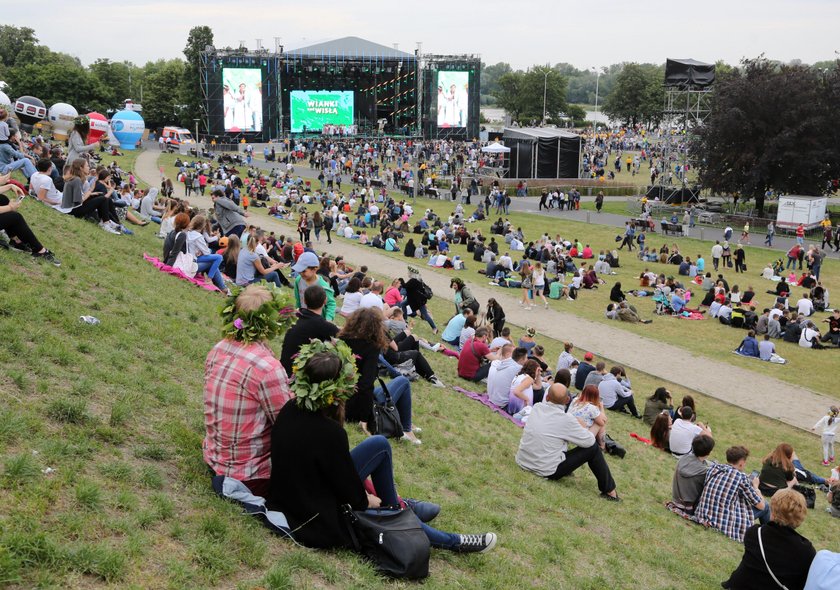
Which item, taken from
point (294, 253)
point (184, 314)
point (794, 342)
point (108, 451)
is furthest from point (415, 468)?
point (794, 342)

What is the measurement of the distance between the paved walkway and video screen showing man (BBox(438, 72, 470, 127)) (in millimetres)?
53167

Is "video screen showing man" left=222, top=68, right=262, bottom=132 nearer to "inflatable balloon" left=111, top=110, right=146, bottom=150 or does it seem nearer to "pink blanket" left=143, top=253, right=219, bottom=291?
"inflatable balloon" left=111, top=110, right=146, bottom=150

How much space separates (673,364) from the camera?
1766cm

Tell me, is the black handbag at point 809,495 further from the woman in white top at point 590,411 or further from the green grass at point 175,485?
the woman in white top at point 590,411

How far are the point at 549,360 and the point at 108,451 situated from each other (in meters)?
12.0

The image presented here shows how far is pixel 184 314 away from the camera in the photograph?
10148 millimetres

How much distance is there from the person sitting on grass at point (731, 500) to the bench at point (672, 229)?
32.2m

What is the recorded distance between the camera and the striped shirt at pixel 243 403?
203 inches

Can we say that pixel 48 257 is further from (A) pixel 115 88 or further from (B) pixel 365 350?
(A) pixel 115 88

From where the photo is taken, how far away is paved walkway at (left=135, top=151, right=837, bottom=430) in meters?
15.2

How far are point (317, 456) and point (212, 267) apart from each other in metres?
9.01

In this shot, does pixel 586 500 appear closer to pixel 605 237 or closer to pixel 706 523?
pixel 706 523

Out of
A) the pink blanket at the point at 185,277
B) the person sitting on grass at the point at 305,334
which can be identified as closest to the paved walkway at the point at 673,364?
the pink blanket at the point at 185,277


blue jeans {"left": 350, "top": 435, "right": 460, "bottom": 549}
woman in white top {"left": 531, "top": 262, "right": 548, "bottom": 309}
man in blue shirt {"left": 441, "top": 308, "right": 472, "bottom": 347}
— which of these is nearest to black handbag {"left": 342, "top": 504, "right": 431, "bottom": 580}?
blue jeans {"left": 350, "top": 435, "right": 460, "bottom": 549}
